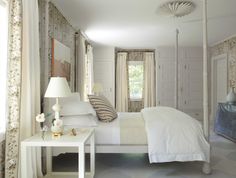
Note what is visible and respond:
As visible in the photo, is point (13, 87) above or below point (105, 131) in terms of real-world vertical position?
above

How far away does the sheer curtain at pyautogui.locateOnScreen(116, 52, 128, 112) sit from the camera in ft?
24.7

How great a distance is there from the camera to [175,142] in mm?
2820

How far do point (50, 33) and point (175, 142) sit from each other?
2.31m

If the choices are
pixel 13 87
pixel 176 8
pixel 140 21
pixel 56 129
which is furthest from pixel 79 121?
pixel 140 21

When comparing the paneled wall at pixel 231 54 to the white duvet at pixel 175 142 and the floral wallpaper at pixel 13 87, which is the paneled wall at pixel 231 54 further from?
the floral wallpaper at pixel 13 87

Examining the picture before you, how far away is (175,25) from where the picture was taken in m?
4.75

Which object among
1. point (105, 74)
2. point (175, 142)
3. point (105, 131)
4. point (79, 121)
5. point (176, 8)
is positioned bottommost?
point (175, 142)

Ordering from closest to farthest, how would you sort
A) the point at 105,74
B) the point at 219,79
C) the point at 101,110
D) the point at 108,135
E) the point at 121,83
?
1. the point at 108,135
2. the point at 101,110
3. the point at 219,79
4. the point at 105,74
5. the point at 121,83

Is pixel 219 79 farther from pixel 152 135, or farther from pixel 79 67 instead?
pixel 152 135

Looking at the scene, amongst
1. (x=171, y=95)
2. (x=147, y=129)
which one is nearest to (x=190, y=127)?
(x=147, y=129)

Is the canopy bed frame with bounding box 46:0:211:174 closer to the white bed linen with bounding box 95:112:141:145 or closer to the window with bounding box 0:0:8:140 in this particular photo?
the white bed linen with bounding box 95:112:141:145

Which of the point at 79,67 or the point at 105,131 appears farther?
the point at 79,67

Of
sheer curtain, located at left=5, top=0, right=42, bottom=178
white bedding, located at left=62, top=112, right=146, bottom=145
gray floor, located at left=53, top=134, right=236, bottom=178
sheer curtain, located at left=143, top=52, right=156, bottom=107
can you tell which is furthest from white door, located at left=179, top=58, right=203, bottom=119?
sheer curtain, located at left=5, top=0, right=42, bottom=178

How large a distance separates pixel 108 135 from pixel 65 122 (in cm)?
59
